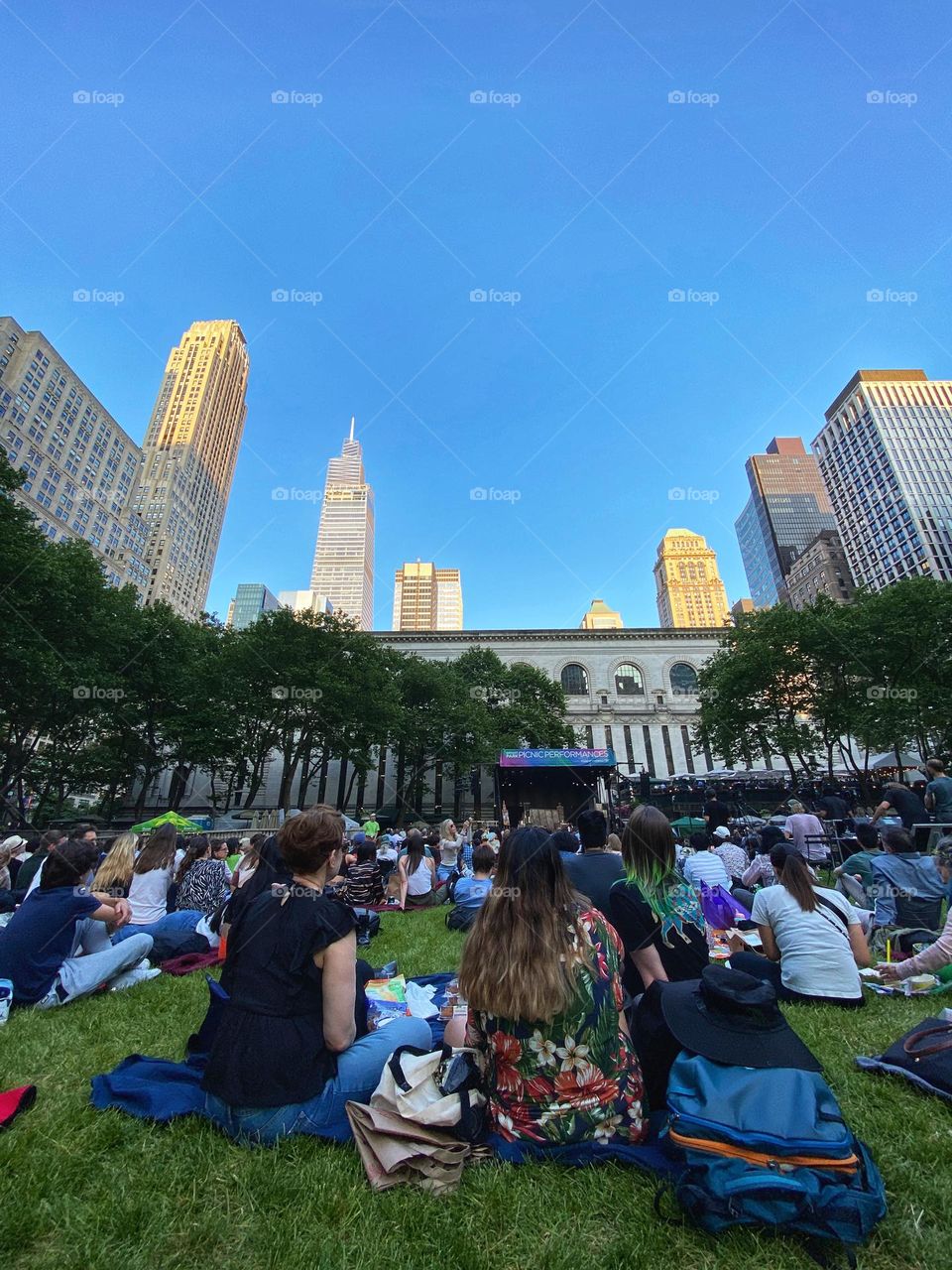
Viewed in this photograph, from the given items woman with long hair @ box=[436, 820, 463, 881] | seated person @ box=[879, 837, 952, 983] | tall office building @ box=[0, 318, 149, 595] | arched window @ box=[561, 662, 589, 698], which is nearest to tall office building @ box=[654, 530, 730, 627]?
arched window @ box=[561, 662, 589, 698]

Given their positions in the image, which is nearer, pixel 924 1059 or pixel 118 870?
pixel 924 1059

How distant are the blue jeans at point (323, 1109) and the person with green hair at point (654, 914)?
1575 mm

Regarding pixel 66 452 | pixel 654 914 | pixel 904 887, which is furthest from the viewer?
pixel 66 452

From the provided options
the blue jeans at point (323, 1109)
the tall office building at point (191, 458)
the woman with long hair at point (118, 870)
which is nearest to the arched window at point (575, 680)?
the woman with long hair at point (118, 870)

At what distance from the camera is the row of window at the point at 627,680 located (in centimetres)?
5362

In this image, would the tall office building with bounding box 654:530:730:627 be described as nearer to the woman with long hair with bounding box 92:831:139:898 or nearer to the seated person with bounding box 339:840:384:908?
the seated person with bounding box 339:840:384:908

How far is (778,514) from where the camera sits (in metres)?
115

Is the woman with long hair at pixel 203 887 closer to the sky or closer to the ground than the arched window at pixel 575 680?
closer to the ground

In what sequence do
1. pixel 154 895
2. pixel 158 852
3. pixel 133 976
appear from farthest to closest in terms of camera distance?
pixel 158 852 < pixel 154 895 < pixel 133 976

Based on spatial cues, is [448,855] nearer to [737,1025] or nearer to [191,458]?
[737,1025]

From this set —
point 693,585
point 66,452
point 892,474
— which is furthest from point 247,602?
point 892,474

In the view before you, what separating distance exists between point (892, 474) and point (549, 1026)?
102 m

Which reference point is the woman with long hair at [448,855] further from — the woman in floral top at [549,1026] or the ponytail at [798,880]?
the woman in floral top at [549,1026]

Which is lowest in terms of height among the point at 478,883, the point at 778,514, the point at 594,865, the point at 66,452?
the point at 478,883
